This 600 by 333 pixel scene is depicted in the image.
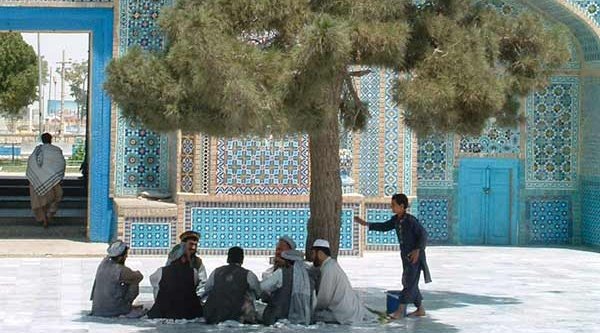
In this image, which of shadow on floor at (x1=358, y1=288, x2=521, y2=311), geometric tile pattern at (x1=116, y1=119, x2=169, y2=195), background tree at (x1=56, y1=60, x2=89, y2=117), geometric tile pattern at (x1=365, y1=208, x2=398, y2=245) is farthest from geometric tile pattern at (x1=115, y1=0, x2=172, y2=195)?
background tree at (x1=56, y1=60, x2=89, y2=117)

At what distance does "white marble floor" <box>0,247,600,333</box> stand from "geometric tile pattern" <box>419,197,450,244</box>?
0.42 metres

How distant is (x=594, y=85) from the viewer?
1491 cm

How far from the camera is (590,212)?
1506 centimetres

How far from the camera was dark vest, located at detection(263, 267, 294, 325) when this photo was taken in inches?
342

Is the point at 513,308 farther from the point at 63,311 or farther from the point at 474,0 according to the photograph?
the point at 63,311

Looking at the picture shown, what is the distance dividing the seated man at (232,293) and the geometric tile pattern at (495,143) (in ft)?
22.7

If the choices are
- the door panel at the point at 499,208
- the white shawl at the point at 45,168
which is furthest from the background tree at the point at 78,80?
the door panel at the point at 499,208

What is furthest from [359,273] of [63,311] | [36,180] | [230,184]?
[36,180]

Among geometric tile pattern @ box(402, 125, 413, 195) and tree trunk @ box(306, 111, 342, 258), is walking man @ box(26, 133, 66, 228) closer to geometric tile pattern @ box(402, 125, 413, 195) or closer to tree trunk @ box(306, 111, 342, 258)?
geometric tile pattern @ box(402, 125, 413, 195)

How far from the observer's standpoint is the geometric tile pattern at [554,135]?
1523 cm

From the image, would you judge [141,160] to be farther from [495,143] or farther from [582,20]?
[582,20]

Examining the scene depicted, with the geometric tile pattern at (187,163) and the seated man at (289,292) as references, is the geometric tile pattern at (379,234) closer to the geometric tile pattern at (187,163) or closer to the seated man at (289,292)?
the geometric tile pattern at (187,163)

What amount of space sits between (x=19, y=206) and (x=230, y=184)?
4561 millimetres

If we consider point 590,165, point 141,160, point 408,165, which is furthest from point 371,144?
point 590,165
